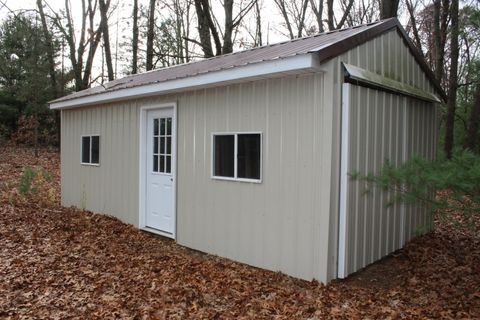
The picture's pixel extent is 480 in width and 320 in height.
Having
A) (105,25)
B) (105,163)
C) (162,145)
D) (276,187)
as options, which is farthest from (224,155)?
(105,25)

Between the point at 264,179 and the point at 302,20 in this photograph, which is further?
the point at 302,20

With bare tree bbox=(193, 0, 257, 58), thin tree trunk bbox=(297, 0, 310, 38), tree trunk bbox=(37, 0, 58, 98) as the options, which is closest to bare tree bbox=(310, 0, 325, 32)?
thin tree trunk bbox=(297, 0, 310, 38)

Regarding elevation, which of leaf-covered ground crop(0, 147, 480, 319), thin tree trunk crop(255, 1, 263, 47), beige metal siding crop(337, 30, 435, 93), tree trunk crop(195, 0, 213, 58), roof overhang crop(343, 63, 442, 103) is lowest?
leaf-covered ground crop(0, 147, 480, 319)

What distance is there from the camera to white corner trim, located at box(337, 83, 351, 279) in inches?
181

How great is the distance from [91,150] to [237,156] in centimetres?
460

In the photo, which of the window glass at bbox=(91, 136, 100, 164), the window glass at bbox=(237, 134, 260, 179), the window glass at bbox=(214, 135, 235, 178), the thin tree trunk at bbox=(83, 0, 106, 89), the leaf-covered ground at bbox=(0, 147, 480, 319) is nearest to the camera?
the leaf-covered ground at bbox=(0, 147, 480, 319)

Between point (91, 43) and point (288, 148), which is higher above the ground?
point (91, 43)

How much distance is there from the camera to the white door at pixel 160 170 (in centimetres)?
673

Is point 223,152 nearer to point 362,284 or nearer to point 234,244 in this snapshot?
point 234,244

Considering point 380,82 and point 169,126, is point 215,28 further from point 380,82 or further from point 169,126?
point 380,82

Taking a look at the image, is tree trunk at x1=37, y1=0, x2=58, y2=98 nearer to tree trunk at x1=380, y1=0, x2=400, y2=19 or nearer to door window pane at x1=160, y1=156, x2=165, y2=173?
door window pane at x1=160, y1=156, x2=165, y2=173

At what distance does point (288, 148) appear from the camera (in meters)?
4.91

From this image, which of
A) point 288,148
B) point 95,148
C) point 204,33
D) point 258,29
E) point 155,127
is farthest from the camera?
point 258,29

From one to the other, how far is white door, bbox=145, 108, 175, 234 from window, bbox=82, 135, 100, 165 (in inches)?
75.4
